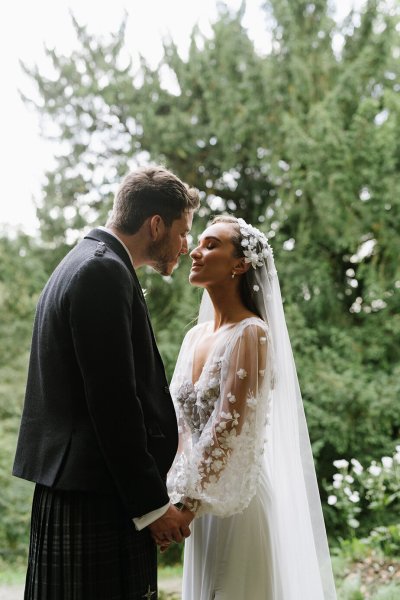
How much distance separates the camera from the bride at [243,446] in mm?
1868

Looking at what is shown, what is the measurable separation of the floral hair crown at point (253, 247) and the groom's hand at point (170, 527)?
780 millimetres

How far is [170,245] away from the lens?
5.90 feet

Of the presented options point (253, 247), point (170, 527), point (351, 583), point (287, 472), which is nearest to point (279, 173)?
point (351, 583)

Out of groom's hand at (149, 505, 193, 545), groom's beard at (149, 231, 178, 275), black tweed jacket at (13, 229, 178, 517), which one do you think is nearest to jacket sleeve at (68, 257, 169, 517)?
black tweed jacket at (13, 229, 178, 517)

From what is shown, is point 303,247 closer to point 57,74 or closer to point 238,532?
point 57,74

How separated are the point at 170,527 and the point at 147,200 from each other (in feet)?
2.83

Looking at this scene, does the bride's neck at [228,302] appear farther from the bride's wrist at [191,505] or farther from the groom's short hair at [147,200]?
the bride's wrist at [191,505]

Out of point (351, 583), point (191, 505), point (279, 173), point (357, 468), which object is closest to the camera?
point (191, 505)

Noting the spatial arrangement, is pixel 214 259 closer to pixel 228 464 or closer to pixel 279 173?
pixel 228 464

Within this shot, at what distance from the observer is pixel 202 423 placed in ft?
6.48

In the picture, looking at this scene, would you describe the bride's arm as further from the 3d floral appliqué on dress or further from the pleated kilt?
the pleated kilt

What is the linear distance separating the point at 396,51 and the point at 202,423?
14.5ft

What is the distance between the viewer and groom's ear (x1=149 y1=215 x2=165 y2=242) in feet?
5.82

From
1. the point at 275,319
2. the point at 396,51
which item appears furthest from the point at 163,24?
the point at 275,319
